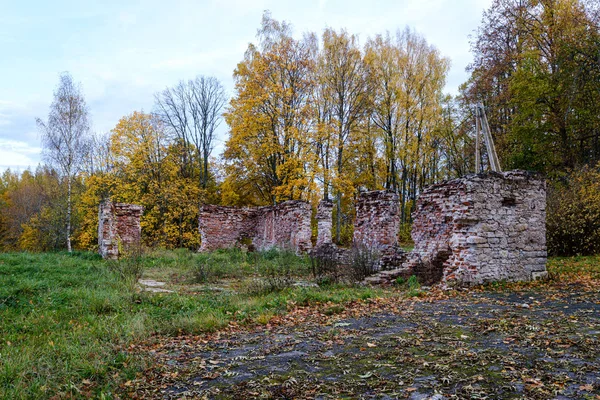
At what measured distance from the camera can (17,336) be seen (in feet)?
19.4

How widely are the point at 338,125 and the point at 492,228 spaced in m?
15.3

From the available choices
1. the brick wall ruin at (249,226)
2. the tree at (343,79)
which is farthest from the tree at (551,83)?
the brick wall ruin at (249,226)

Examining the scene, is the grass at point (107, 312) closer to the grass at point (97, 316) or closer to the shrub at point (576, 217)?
the grass at point (97, 316)

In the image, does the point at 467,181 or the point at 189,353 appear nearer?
the point at 189,353

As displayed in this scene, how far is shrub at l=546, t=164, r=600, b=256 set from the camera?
14375 mm

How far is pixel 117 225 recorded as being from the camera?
18.9m

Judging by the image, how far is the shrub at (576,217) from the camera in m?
14.4

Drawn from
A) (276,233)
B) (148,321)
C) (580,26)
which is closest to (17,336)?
(148,321)

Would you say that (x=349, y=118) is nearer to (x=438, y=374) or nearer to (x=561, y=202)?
(x=561, y=202)

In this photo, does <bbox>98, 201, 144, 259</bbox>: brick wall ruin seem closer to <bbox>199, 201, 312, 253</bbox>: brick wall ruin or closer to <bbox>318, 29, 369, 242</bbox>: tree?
<bbox>199, 201, 312, 253</bbox>: brick wall ruin

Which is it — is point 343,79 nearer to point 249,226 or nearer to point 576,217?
point 249,226

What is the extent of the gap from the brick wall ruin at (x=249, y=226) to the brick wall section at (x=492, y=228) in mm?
10164

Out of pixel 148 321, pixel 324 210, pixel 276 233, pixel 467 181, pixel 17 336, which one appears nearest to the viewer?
pixel 17 336

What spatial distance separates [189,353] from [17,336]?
2.89 m
